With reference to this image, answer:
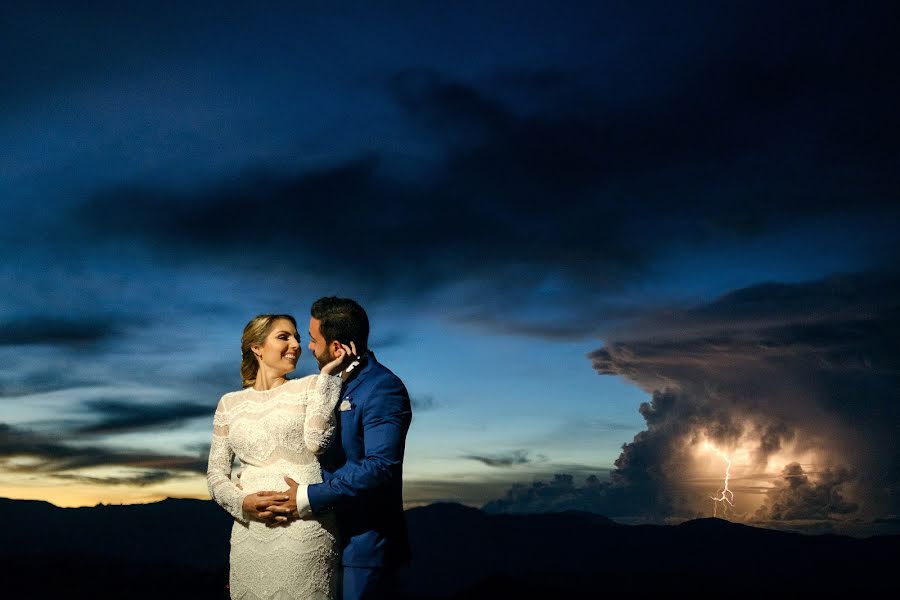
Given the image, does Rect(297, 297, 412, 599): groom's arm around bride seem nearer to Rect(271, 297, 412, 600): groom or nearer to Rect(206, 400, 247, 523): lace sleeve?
Rect(271, 297, 412, 600): groom

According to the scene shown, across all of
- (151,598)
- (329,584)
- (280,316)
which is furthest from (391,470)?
(151,598)

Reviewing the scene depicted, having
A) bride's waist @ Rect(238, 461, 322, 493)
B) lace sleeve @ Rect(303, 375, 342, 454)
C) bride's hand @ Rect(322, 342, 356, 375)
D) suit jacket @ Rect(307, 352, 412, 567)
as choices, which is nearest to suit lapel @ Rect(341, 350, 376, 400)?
suit jacket @ Rect(307, 352, 412, 567)

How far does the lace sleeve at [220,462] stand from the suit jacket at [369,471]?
0.79 meters

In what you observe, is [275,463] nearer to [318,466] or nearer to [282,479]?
[282,479]

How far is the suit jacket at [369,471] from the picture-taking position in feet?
20.6

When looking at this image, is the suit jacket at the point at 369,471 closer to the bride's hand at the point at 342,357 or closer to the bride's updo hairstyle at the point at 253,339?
the bride's hand at the point at 342,357

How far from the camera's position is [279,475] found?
6.52 meters

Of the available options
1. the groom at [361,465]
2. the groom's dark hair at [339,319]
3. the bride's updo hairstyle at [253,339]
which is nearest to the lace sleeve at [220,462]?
the bride's updo hairstyle at [253,339]

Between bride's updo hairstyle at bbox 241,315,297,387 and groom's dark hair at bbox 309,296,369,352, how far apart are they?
275mm

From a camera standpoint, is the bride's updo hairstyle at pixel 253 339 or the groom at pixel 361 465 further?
the bride's updo hairstyle at pixel 253 339

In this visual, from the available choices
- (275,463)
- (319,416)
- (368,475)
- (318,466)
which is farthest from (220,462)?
(368,475)

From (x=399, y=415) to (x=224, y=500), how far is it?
154 centimetres

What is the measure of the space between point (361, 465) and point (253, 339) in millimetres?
1340

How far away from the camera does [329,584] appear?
256 inches
